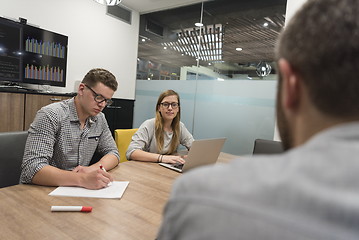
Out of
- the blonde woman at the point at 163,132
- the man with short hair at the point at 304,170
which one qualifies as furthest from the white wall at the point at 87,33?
the man with short hair at the point at 304,170

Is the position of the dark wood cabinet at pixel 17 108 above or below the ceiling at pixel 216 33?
below

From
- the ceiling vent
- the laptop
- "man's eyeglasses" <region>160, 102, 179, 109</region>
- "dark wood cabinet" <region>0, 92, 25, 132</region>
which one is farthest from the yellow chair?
the ceiling vent

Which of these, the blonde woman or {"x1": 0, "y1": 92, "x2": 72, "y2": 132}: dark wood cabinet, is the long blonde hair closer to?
the blonde woman

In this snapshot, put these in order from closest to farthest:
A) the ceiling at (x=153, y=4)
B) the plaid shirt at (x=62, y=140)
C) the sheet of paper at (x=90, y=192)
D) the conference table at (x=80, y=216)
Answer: the conference table at (x=80, y=216) → the sheet of paper at (x=90, y=192) → the plaid shirt at (x=62, y=140) → the ceiling at (x=153, y=4)

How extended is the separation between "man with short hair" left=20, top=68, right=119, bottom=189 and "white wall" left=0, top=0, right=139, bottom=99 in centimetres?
248

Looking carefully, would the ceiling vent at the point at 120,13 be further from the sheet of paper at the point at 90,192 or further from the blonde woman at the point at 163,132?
the sheet of paper at the point at 90,192

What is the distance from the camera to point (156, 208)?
112cm

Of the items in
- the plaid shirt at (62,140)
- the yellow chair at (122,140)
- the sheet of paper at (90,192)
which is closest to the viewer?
the sheet of paper at (90,192)

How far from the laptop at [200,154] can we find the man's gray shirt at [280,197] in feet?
3.99

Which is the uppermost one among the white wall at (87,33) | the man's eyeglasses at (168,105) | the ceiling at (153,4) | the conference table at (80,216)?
the ceiling at (153,4)

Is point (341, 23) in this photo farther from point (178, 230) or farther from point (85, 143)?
point (85, 143)

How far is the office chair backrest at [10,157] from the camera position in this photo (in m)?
1.56

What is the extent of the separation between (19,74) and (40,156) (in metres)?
2.46

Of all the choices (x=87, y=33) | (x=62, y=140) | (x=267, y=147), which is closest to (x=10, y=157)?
(x=62, y=140)
